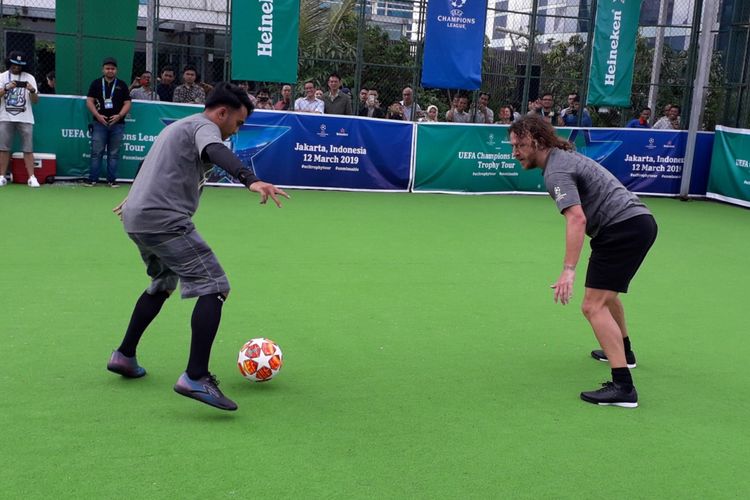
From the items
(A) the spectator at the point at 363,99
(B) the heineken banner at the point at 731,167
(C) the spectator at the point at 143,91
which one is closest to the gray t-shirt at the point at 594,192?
(C) the spectator at the point at 143,91

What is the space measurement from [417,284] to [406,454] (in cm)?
372

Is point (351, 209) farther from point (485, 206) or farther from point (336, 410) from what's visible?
point (336, 410)

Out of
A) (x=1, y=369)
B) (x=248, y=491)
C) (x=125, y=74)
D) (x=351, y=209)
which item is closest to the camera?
(x=248, y=491)

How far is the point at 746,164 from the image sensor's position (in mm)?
15453

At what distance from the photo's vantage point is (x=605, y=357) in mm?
5875

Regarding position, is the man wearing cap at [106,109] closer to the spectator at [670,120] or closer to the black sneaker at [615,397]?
the black sneaker at [615,397]

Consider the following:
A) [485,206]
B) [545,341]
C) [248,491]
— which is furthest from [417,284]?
[485,206]

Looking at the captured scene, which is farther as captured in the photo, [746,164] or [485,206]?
[746,164]

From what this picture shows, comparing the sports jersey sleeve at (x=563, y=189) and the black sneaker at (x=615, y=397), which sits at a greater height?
the sports jersey sleeve at (x=563, y=189)

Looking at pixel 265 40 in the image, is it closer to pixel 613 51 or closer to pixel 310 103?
pixel 310 103

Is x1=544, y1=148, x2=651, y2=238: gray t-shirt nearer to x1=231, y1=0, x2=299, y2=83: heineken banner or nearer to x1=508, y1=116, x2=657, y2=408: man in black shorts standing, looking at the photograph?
x1=508, y1=116, x2=657, y2=408: man in black shorts standing

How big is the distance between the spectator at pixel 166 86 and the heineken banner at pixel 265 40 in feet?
3.51

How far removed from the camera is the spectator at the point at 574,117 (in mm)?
16969

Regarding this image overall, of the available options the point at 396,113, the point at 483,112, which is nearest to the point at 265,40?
the point at 396,113
